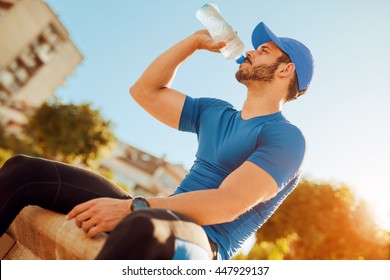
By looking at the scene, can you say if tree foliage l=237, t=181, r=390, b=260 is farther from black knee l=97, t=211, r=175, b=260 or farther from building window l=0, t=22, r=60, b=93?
building window l=0, t=22, r=60, b=93

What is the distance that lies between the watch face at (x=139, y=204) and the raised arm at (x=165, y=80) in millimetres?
1083

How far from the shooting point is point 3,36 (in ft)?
136

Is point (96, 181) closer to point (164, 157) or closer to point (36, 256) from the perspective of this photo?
point (36, 256)

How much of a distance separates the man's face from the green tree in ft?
82.7

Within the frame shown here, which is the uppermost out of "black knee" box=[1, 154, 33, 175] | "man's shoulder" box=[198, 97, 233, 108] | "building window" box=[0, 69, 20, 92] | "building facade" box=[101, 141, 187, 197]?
"building window" box=[0, 69, 20, 92]

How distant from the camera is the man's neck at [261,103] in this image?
2.41m

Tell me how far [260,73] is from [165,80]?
2.20 ft

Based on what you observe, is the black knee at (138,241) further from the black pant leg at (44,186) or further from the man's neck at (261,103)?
the man's neck at (261,103)

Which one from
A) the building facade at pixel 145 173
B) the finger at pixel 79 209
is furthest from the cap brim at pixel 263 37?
the building facade at pixel 145 173

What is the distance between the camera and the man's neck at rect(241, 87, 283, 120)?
2.41 m

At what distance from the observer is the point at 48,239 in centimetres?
194

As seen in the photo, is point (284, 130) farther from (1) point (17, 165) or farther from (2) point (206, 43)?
(1) point (17, 165)

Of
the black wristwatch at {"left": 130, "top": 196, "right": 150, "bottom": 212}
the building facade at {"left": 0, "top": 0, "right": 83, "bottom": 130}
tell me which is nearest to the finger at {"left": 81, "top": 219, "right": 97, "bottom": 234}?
the black wristwatch at {"left": 130, "top": 196, "right": 150, "bottom": 212}

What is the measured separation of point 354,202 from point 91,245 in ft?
76.8
